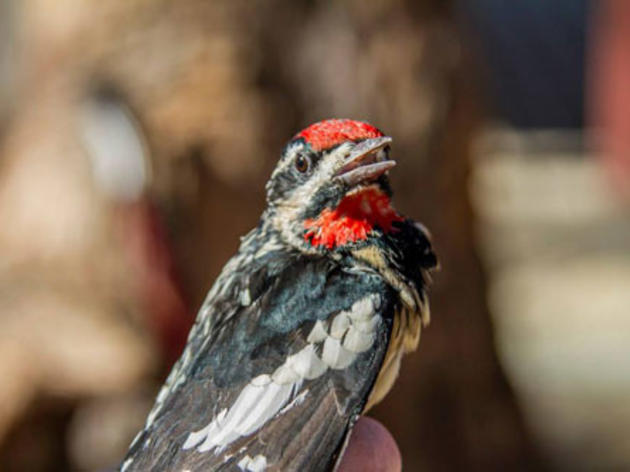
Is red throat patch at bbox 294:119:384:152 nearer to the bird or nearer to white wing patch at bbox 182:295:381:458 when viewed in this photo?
the bird

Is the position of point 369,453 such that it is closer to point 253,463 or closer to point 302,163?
point 253,463

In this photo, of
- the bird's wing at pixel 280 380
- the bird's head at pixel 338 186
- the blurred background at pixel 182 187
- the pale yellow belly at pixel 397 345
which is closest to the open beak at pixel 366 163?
the bird's head at pixel 338 186

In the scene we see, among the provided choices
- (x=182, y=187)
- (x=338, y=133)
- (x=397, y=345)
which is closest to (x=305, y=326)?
(x=397, y=345)

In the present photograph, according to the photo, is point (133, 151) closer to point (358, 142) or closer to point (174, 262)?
point (174, 262)

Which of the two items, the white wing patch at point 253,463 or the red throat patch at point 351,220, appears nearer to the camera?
the white wing patch at point 253,463

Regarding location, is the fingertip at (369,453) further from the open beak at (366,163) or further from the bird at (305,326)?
the open beak at (366,163)

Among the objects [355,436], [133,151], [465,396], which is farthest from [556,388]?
[355,436]
